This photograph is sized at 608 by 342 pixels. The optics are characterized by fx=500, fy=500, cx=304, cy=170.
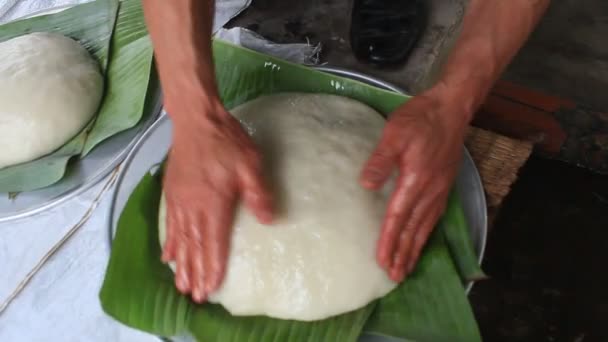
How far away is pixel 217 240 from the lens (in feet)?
2.38

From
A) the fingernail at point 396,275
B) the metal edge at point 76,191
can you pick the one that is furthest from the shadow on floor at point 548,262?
the metal edge at point 76,191

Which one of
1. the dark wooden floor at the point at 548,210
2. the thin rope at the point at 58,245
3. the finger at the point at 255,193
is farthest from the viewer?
the dark wooden floor at the point at 548,210

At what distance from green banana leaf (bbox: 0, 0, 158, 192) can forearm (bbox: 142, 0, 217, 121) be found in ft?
1.02

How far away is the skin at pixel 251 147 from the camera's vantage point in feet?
2.35

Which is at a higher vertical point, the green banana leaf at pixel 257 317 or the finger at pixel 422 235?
the finger at pixel 422 235

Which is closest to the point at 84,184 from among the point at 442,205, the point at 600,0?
the point at 442,205

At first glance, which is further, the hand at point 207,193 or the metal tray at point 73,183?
the metal tray at point 73,183

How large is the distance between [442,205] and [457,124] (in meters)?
0.13

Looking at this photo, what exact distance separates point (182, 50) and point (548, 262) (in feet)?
4.07

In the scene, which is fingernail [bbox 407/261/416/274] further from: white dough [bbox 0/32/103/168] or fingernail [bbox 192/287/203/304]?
white dough [bbox 0/32/103/168]

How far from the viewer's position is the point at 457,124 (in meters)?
0.77

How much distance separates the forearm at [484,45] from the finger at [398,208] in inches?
6.3

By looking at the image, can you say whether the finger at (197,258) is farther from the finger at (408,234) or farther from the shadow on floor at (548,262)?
the shadow on floor at (548,262)

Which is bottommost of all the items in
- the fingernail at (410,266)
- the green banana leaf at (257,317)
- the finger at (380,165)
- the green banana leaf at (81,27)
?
the green banana leaf at (257,317)
